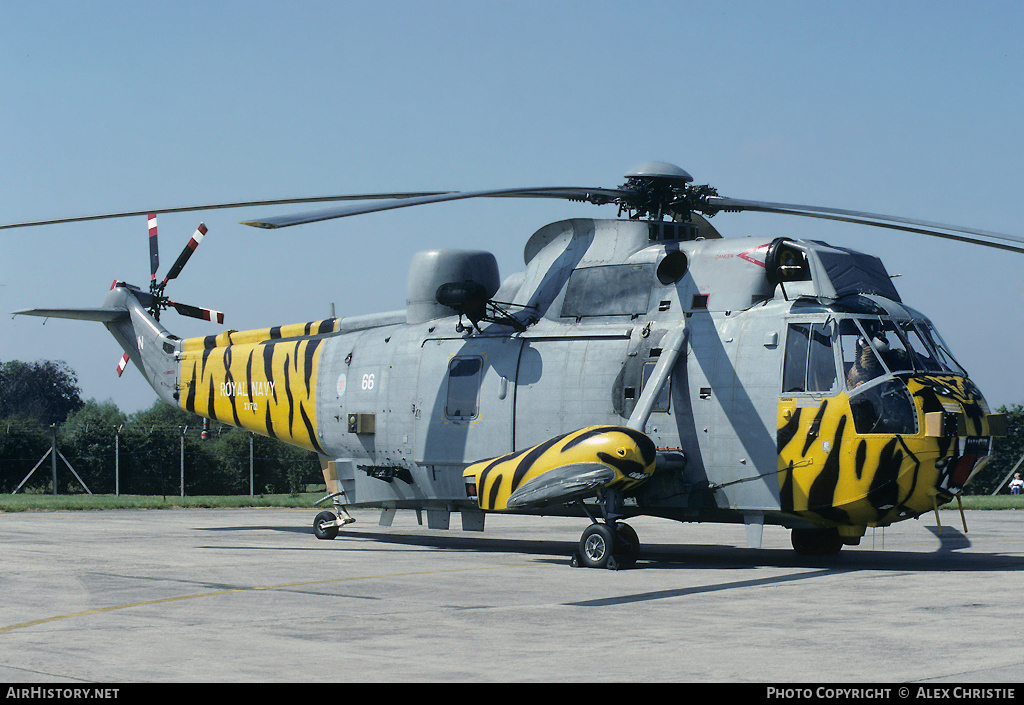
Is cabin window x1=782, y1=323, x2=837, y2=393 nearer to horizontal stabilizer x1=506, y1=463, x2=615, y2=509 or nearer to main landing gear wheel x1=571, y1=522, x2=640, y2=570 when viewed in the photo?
horizontal stabilizer x1=506, y1=463, x2=615, y2=509

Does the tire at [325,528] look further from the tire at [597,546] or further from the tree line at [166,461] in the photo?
the tree line at [166,461]

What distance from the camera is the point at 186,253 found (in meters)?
24.0

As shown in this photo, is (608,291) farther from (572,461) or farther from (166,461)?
(166,461)

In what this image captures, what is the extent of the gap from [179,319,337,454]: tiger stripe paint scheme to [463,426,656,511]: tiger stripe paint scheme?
224 inches

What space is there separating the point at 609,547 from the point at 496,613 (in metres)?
4.42

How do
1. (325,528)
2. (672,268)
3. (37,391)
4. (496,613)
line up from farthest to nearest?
(37,391) → (325,528) → (672,268) → (496,613)

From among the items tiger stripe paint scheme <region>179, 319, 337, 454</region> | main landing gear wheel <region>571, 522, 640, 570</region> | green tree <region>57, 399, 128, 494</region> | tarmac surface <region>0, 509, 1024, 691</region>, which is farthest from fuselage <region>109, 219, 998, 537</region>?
green tree <region>57, 399, 128, 494</region>

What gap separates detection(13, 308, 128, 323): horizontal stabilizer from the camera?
23.0 m

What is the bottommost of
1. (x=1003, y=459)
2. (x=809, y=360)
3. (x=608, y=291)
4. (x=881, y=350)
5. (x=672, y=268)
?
(x=1003, y=459)

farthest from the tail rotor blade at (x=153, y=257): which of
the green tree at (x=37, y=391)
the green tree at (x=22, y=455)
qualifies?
the green tree at (x=37, y=391)

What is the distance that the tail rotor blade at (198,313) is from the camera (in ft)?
77.3

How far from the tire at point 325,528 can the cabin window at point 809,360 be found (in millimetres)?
9302

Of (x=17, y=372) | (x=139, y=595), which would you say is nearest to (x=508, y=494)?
(x=139, y=595)

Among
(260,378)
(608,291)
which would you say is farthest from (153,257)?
(608,291)
